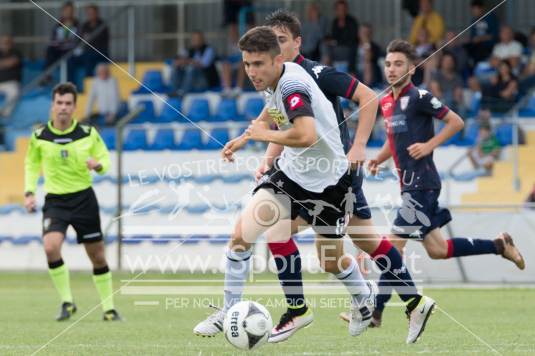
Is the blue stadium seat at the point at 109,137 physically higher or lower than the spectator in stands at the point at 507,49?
lower

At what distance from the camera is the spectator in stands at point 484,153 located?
58.5 feet

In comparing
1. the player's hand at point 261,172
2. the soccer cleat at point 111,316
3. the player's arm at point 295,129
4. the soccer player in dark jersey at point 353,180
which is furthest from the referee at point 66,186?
the player's arm at point 295,129

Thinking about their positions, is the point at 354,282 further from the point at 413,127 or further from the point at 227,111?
the point at 227,111

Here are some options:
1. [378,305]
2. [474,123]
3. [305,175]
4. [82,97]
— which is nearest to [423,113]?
[378,305]

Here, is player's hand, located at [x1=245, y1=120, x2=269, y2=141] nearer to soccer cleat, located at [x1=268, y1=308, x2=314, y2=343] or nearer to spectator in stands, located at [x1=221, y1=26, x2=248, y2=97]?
soccer cleat, located at [x1=268, y1=308, x2=314, y2=343]

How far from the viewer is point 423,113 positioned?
1080 centimetres

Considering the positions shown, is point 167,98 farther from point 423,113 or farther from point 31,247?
point 423,113

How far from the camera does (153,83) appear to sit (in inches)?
886

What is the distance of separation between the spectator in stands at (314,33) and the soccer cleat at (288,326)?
12.5 m

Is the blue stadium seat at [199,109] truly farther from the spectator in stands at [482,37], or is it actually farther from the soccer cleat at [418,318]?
the soccer cleat at [418,318]

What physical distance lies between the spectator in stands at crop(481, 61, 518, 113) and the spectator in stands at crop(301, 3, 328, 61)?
10.4 feet

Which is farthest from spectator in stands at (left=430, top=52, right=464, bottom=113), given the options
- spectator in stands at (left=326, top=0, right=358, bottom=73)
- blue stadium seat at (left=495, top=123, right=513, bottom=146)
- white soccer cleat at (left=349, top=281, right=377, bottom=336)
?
white soccer cleat at (left=349, top=281, right=377, bottom=336)

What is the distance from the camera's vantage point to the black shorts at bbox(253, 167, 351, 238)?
848cm

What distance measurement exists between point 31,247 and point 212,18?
7101mm
